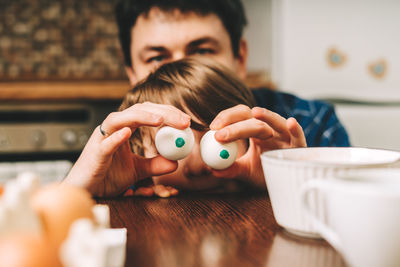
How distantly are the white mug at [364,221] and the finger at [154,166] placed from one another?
38 cm

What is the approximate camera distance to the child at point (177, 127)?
1.94ft

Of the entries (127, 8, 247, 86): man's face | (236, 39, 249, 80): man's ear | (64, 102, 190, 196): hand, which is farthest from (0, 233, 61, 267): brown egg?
(236, 39, 249, 80): man's ear

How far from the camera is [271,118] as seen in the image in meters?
0.63

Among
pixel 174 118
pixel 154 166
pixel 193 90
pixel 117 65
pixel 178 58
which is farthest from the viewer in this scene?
pixel 117 65

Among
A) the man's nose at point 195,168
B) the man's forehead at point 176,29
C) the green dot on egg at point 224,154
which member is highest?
the man's forehead at point 176,29

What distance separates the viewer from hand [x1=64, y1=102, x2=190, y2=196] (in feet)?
1.85

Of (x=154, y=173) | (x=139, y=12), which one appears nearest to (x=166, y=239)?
A: (x=154, y=173)

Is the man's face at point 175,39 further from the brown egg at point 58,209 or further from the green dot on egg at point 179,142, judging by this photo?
the brown egg at point 58,209

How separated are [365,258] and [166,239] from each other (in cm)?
19

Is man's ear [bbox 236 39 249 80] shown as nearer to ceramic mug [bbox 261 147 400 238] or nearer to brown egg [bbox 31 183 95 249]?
ceramic mug [bbox 261 147 400 238]

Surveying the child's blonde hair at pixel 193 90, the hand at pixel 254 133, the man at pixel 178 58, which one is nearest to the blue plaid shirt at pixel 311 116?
the man at pixel 178 58

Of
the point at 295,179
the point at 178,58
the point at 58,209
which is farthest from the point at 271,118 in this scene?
the point at 178,58

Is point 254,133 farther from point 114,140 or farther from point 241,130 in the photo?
point 114,140

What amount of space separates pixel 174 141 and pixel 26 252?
350 millimetres
